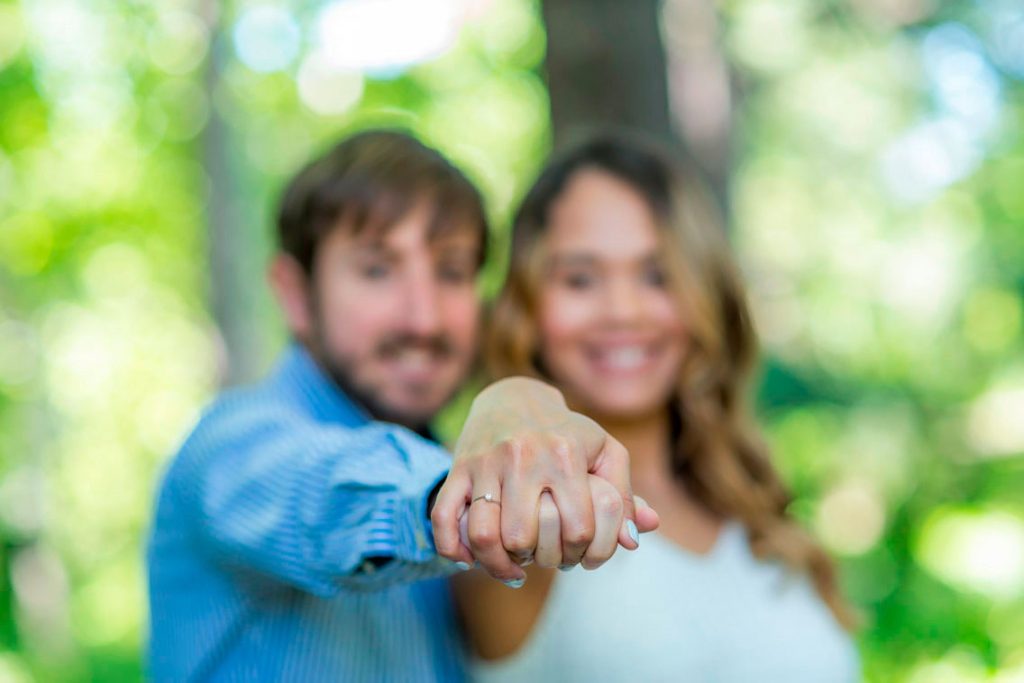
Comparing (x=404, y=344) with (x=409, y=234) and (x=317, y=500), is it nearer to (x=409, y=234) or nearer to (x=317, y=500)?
(x=409, y=234)

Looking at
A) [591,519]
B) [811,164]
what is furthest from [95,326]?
[591,519]

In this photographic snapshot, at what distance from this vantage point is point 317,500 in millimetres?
1358

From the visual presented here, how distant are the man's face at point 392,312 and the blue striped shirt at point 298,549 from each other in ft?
0.26

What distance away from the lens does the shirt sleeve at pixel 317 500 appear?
1229 millimetres

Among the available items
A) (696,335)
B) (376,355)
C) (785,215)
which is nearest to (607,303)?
(696,335)

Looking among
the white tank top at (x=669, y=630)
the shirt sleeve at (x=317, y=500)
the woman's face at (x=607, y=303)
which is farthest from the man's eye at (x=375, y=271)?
the white tank top at (x=669, y=630)

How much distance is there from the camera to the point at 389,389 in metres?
2.18

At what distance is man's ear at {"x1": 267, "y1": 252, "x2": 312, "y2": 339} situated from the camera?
2.32 metres

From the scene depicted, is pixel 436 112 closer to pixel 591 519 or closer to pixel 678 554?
pixel 678 554

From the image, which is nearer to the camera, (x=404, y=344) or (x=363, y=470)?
(x=363, y=470)

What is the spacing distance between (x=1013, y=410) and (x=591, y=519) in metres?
6.50

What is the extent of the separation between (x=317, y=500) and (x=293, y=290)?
3.58 ft

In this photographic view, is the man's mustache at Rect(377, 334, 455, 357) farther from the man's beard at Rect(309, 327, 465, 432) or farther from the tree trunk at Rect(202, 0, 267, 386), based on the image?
the tree trunk at Rect(202, 0, 267, 386)

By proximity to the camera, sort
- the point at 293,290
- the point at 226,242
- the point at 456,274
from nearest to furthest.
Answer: the point at 456,274 < the point at 293,290 < the point at 226,242
